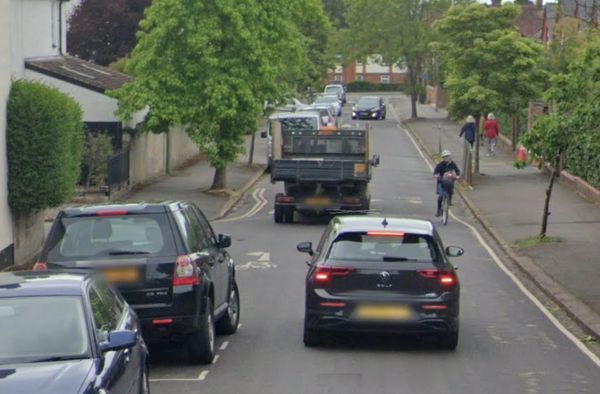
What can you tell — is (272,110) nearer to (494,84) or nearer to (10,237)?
(494,84)

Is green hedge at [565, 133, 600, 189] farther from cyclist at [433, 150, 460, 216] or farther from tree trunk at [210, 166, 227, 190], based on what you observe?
tree trunk at [210, 166, 227, 190]

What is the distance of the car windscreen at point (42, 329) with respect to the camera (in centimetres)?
856

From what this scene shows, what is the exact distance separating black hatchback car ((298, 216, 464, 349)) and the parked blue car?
4.44 metres

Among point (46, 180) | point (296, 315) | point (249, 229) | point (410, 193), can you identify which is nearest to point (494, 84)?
point (410, 193)

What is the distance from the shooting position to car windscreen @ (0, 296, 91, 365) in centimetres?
856

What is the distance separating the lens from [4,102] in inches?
869

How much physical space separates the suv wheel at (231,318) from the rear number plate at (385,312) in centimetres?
205

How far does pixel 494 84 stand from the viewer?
40.4 meters

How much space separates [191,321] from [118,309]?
2651 millimetres

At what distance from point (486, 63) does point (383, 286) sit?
27730 mm

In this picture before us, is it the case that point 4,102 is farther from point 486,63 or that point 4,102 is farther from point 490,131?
point 490,131

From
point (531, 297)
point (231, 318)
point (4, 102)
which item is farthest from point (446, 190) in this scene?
point (231, 318)

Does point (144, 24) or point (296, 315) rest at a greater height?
point (144, 24)

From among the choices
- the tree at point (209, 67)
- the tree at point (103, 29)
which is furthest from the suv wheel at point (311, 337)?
the tree at point (103, 29)
